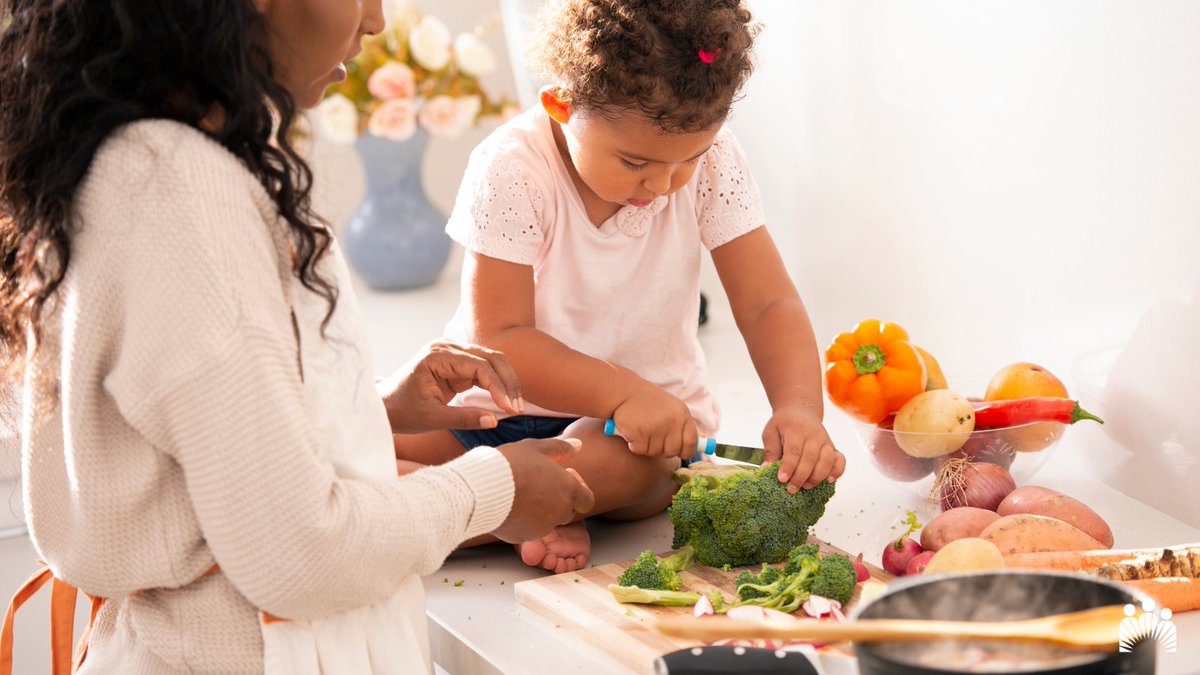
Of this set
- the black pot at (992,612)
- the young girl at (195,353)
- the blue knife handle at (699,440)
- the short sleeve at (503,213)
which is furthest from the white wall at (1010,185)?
the young girl at (195,353)

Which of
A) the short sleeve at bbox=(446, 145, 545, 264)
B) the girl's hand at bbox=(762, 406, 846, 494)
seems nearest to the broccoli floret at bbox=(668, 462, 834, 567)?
the girl's hand at bbox=(762, 406, 846, 494)

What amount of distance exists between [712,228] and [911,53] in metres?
0.39

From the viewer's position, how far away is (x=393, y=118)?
229cm

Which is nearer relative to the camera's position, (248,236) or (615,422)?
(248,236)

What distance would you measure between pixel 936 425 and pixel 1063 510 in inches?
6.6

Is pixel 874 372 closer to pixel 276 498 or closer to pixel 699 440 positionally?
pixel 699 440

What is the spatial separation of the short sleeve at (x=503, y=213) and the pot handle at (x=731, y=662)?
2.14 ft

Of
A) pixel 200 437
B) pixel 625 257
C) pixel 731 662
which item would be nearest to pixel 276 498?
pixel 200 437

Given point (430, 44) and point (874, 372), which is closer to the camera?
point (874, 372)

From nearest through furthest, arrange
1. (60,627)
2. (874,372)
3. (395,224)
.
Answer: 1. (60,627)
2. (874,372)
3. (395,224)

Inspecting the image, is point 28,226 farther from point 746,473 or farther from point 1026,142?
point 1026,142

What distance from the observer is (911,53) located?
168cm

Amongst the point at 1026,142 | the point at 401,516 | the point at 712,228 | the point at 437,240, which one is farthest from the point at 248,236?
the point at 437,240

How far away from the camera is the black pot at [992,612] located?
649 millimetres
